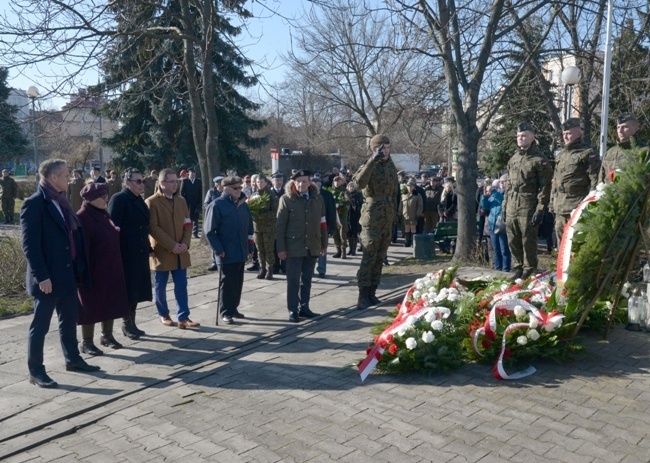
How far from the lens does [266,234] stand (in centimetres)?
1170

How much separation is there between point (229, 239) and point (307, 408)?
337 cm

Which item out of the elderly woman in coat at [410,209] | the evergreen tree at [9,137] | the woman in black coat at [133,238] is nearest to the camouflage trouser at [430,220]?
the elderly woman in coat at [410,209]

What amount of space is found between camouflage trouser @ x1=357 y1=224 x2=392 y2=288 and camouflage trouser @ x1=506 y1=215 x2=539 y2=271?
6.54 ft

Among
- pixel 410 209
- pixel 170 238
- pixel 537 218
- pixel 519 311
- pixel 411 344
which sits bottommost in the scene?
pixel 411 344

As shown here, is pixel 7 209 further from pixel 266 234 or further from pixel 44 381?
pixel 44 381

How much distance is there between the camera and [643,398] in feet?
17.7

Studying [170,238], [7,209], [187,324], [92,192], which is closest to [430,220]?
[187,324]

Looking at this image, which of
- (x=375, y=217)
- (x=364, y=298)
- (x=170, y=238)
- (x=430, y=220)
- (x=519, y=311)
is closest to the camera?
(x=519, y=311)

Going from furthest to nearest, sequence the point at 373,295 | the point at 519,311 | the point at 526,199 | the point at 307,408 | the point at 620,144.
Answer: the point at 526,199, the point at 373,295, the point at 620,144, the point at 519,311, the point at 307,408

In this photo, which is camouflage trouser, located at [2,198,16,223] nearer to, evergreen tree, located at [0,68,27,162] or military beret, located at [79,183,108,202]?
evergreen tree, located at [0,68,27,162]

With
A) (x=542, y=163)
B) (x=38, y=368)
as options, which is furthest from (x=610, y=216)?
(x=38, y=368)

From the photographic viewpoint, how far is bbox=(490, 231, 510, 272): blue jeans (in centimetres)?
1089

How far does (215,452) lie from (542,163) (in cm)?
651

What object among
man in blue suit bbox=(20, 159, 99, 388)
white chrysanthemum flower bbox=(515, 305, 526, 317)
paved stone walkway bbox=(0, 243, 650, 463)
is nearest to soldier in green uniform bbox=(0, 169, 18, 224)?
paved stone walkway bbox=(0, 243, 650, 463)
